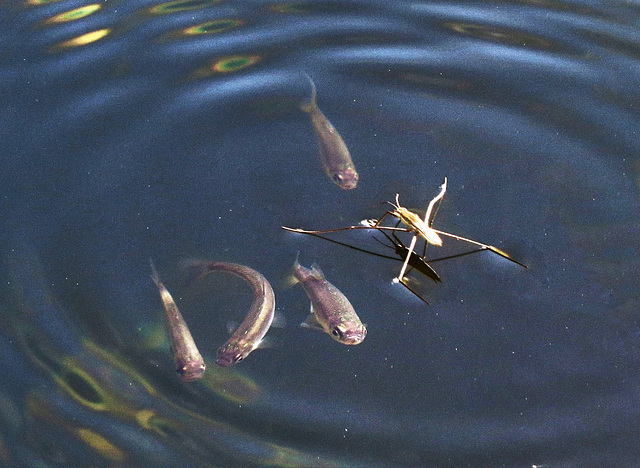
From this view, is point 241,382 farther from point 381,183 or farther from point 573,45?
point 573,45

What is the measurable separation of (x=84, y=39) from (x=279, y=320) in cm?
380

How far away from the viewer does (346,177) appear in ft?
15.8

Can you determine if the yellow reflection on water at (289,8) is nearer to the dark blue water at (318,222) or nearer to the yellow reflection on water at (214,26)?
the dark blue water at (318,222)

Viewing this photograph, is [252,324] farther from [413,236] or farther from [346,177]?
[346,177]

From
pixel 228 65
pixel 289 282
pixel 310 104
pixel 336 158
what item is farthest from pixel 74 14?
pixel 289 282

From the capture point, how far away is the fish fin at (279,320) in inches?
162

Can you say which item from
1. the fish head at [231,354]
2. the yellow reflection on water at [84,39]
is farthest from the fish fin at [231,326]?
the yellow reflection on water at [84,39]

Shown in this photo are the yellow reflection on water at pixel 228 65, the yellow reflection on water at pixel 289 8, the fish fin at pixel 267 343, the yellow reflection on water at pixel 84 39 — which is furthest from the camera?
the yellow reflection on water at pixel 289 8

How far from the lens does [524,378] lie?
3947 millimetres

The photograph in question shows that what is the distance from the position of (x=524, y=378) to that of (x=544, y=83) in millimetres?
2970

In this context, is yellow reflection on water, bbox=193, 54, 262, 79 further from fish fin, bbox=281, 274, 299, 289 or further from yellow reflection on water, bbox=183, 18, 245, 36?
fish fin, bbox=281, 274, 299, 289

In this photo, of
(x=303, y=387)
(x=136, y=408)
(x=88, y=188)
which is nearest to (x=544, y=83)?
(x=303, y=387)

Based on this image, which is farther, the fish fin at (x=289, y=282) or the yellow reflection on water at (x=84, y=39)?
the yellow reflection on water at (x=84, y=39)

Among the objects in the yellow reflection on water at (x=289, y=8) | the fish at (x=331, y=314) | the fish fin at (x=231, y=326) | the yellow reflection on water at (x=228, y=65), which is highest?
the yellow reflection on water at (x=289, y=8)
